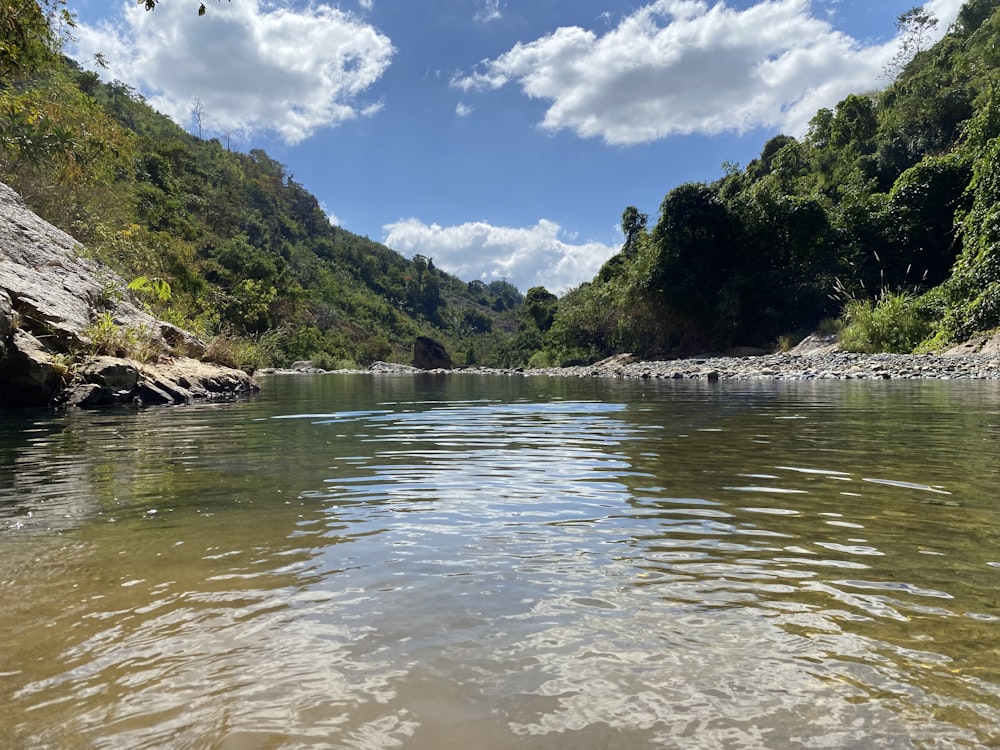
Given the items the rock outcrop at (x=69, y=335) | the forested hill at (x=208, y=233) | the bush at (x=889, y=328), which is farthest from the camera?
the bush at (x=889, y=328)

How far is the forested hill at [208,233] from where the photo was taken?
1365 cm

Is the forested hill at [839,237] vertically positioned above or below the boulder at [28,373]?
above

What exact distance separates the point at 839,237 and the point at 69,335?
104ft

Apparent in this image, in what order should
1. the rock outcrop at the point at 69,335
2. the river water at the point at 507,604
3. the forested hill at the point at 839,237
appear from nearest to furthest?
1. the river water at the point at 507,604
2. the rock outcrop at the point at 69,335
3. the forested hill at the point at 839,237

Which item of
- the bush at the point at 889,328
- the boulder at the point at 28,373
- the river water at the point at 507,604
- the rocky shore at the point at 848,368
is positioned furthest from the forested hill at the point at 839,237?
the boulder at the point at 28,373

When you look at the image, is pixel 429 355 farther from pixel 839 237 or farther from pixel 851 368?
pixel 851 368

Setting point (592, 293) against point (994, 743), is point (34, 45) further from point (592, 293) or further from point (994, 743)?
point (592, 293)

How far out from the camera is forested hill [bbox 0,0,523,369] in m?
13.6

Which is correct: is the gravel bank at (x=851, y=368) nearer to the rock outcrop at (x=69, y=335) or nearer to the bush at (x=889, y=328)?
the bush at (x=889, y=328)

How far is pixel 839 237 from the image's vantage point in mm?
29969

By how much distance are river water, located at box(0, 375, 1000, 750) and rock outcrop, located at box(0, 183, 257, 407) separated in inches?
240

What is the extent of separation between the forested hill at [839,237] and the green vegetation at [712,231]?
0.10 m

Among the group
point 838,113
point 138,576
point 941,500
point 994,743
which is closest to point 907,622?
point 994,743

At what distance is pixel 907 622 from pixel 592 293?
1676 inches
